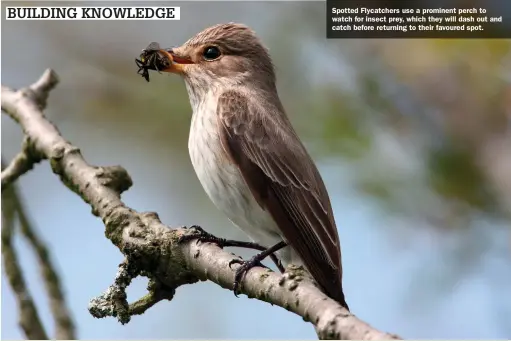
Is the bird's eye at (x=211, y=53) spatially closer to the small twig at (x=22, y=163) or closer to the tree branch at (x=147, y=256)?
the tree branch at (x=147, y=256)

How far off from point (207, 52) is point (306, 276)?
1.72 m

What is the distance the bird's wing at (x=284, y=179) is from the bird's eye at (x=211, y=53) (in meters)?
0.28

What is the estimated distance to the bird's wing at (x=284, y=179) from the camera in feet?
9.59

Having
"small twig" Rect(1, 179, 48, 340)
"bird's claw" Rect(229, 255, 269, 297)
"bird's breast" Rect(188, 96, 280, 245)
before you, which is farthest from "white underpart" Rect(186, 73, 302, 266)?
"small twig" Rect(1, 179, 48, 340)

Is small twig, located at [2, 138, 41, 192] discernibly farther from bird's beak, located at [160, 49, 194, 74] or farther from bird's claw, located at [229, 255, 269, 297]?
bird's claw, located at [229, 255, 269, 297]

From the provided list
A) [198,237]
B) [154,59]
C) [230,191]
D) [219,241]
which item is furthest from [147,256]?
[154,59]

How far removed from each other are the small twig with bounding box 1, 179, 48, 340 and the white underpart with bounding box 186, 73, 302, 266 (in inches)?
32.8

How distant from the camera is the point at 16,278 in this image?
3.11 meters

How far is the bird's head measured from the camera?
350cm

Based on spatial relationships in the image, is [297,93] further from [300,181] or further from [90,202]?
[90,202]

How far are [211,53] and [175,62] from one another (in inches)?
7.6

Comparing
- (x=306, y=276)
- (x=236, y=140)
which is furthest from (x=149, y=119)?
(x=306, y=276)

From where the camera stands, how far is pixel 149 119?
3961 mm
